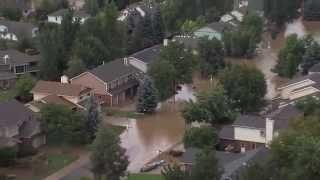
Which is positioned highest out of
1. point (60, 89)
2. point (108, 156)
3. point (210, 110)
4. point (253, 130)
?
point (60, 89)

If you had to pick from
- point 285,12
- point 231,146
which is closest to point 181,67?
point 231,146

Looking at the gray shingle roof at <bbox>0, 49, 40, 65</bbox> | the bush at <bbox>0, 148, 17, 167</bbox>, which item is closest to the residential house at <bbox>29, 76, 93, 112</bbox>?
the bush at <bbox>0, 148, 17, 167</bbox>

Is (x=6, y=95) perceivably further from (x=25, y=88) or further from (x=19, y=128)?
(x=19, y=128)

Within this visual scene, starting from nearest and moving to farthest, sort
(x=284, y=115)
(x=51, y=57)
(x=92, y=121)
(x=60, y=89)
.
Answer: (x=284, y=115) < (x=92, y=121) < (x=60, y=89) < (x=51, y=57)

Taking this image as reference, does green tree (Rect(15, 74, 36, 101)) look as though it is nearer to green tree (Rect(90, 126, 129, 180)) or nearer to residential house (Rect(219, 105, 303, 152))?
→ residential house (Rect(219, 105, 303, 152))

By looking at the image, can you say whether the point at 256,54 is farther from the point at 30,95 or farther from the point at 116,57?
the point at 30,95

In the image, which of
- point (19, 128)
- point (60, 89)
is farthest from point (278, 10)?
point (19, 128)

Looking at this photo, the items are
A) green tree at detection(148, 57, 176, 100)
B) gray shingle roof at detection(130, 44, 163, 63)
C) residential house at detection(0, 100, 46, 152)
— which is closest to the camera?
residential house at detection(0, 100, 46, 152)
